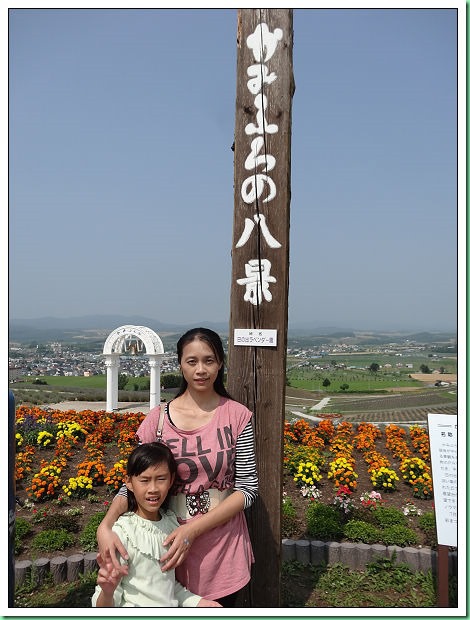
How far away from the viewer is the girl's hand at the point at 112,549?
1996 millimetres

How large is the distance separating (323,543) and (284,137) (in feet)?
10.0

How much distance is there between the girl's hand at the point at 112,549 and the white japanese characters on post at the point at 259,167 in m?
1.49

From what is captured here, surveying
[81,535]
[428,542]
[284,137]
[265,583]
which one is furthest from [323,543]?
[284,137]

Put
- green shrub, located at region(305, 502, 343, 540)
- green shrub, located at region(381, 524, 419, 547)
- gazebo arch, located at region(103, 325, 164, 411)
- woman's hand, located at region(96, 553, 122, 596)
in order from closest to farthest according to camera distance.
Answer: woman's hand, located at region(96, 553, 122, 596) < green shrub, located at region(381, 524, 419, 547) < green shrub, located at region(305, 502, 343, 540) < gazebo arch, located at region(103, 325, 164, 411)

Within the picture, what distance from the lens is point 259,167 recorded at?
3014 mm

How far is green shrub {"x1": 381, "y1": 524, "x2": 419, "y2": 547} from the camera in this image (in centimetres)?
390

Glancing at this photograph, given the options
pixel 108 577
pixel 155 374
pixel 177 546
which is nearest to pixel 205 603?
pixel 177 546

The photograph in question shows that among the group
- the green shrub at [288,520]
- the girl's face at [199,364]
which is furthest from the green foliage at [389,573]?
the girl's face at [199,364]

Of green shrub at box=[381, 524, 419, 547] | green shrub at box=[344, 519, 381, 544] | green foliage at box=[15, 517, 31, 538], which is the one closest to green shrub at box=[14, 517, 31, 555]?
green foliage at box=[15, 517, 31, 538]

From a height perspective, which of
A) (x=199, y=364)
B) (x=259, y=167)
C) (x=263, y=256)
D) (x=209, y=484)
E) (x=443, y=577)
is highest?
(x=259, y=167)

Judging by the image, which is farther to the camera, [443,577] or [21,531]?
[21,531]

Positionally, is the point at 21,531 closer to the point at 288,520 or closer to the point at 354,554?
the point at 288,520

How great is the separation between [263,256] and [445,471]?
160 cm

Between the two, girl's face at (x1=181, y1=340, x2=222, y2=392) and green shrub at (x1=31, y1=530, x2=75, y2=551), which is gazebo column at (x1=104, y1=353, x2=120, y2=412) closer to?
green shrub at (x1=31, y1=530, x2=75, y2=551)
